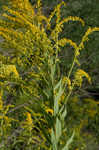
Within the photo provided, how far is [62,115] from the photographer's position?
1.78 metres

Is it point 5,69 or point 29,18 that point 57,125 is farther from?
point 29,18

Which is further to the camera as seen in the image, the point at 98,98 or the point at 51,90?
the point at 98,98

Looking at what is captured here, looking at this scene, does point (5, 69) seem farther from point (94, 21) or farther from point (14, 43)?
point (94, 21)

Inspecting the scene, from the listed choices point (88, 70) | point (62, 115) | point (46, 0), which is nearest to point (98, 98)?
point (88, 70)

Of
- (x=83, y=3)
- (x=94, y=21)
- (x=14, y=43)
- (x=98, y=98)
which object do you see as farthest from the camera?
(x=98, y=98)

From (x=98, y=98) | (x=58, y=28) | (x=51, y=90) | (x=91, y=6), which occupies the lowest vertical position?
(x=98, y=98)

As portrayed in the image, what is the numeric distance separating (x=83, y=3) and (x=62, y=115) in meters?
4.40

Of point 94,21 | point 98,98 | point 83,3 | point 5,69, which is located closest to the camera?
point 5,69

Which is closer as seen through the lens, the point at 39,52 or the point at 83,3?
the point at 39,52

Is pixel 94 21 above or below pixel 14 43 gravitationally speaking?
above

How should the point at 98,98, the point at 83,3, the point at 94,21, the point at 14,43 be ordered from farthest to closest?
the point at 98,98
the point at 83,3
the point at 94,21
the point at 14,43

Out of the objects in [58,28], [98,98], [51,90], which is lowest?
[98,98]

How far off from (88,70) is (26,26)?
3.41m

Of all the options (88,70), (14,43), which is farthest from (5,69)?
(88,70)
